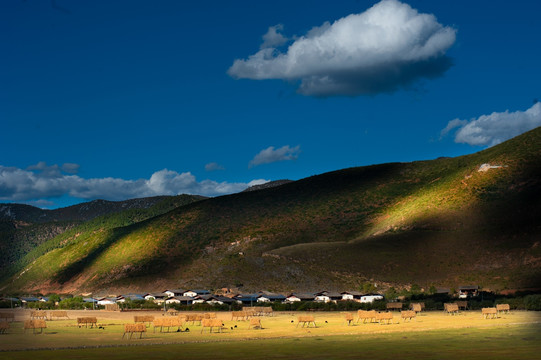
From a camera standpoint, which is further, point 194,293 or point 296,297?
point 194,293

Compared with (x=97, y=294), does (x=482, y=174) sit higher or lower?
higher

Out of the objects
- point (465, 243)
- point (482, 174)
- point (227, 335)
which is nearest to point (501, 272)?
point (465, 243)

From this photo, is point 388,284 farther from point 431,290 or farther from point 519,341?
point 519,341

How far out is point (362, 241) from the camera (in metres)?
148

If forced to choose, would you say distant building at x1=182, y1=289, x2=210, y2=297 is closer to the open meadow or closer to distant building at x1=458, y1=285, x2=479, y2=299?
distant building at x1=458, y1=285, x2=479, y2=299

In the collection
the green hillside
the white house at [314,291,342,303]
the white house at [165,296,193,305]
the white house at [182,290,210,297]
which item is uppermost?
the green hillside

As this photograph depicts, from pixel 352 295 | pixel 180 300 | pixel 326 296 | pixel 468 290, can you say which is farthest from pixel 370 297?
pixel 180 300

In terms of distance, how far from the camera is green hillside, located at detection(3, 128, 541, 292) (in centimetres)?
12775

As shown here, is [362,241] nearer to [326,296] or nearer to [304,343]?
[326,296]

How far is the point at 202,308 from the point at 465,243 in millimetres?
62091

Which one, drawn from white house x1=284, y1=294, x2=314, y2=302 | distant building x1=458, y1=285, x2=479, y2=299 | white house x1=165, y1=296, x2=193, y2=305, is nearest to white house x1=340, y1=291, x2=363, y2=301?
white house x1=284, y1=294, x2=314, y2=302

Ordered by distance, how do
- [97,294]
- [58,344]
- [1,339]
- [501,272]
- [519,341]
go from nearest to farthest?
1. [519,341]
2. [58,344]
3. [1,339]
4. [501,272]
5. [97,294]

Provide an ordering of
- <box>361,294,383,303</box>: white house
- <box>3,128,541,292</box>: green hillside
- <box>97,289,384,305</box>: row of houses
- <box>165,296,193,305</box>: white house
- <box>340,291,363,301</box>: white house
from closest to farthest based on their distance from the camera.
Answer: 1. <box>361,294,383,303</box>: white house
2. <box>97,289,384,305</box>: row of houses
3. <box>340,291,363,301</box>: white house
4. <box>165,296,193,305</box>: white house
5. <box>3,128,541,292</box>: green hillside

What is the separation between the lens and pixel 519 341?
124 ft
